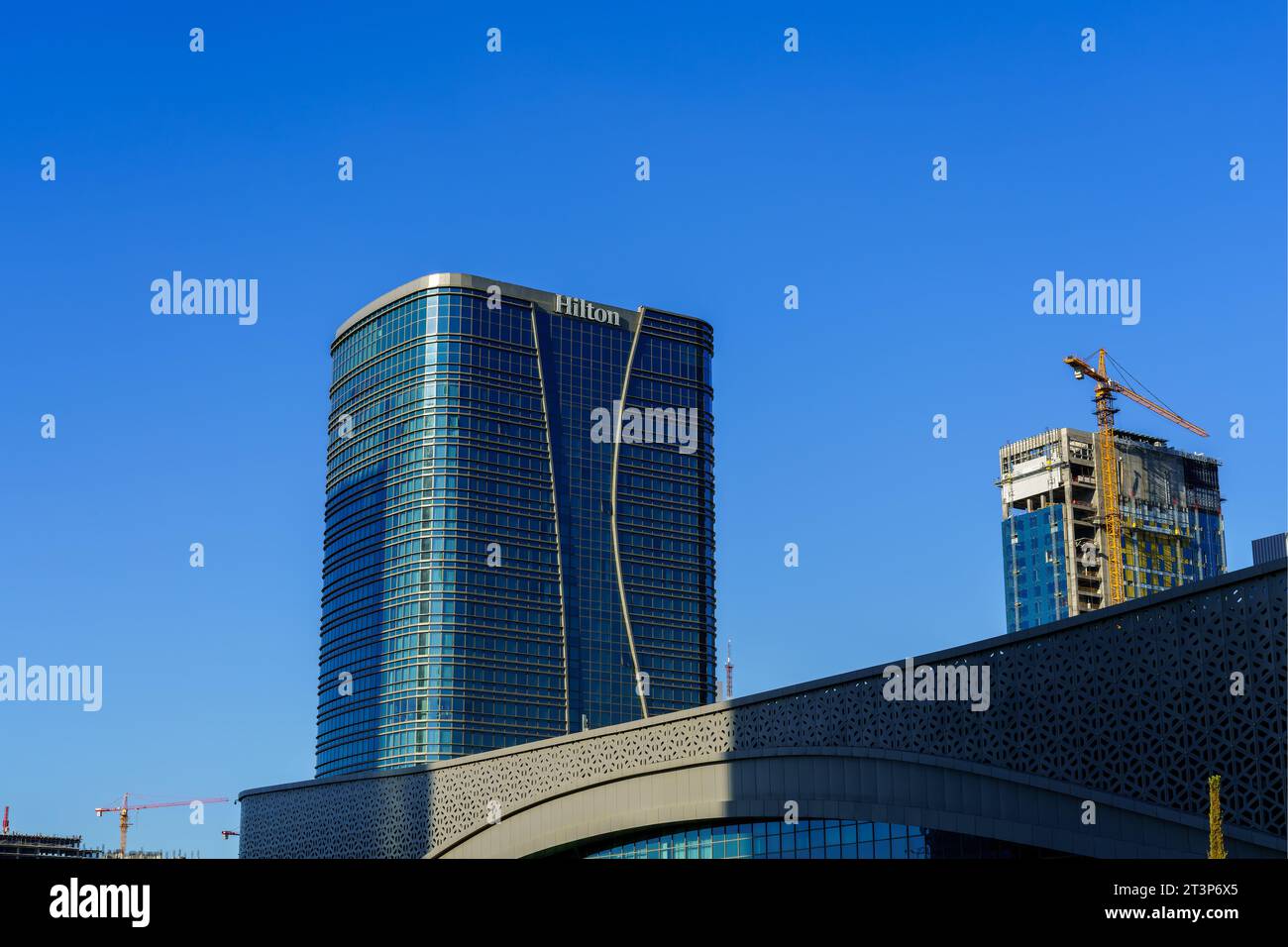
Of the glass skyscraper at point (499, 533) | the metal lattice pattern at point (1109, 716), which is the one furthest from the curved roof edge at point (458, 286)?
the metal lattice pattern at point (1109, 716)

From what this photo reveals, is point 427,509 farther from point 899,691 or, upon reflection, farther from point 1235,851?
point 1235,851

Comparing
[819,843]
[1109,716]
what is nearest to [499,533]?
[819,843]

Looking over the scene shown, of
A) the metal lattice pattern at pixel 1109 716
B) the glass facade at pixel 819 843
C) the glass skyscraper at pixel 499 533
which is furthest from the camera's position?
the glass skyscraper at pixel 499 533

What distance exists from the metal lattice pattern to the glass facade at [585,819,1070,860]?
3067 mm

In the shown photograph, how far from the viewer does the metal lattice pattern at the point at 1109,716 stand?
43.7 metres

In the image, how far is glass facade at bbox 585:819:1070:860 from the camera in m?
53.8

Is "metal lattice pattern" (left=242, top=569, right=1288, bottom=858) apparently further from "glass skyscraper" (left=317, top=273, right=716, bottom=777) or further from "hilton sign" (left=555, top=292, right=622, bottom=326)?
"hilton sign" (left=555, top=292, right=622, bottom=326)

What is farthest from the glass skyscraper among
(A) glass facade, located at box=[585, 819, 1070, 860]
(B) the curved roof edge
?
(A) glass facade, located at box=[585, 819, 1070, 860]

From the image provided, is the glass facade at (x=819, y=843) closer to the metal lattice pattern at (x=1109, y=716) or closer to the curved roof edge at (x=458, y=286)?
the metal lattice pattern at (x=1109, y=716)

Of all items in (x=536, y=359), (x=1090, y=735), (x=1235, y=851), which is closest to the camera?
(x=1235, y=851)

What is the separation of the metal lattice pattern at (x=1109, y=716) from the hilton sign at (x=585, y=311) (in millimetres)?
110632

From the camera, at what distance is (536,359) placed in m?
177
